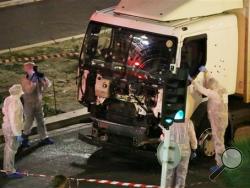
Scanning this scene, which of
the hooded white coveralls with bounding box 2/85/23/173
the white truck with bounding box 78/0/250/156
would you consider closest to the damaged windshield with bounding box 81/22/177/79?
the white truck with bounding box 78/0/250/156

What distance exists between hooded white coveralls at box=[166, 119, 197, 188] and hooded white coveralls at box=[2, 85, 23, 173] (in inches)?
100

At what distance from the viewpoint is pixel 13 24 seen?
21281mm

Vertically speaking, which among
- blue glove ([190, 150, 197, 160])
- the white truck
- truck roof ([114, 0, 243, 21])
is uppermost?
truck roof ([114, 0, 243, 21])

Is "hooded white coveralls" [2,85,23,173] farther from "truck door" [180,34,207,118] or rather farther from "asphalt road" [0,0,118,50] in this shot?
"asphalt road" [0,0,118,50]

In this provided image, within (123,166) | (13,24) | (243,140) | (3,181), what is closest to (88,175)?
(123,166)

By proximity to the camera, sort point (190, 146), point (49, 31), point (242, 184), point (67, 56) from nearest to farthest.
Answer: point (242, 184) < point (190, 146) < point (67, 56) < point (49, 31)

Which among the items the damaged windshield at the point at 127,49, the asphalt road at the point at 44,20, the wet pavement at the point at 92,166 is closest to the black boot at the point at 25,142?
the wet pavement at the point at 92,166

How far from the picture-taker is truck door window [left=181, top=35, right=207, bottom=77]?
10281mm

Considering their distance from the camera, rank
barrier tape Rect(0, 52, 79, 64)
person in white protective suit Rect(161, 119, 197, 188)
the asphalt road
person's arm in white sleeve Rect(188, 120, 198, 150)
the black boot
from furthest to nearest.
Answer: the asphalt road < barrier tape Rect(0, 52, 79, 64) < the black boot < person's arm in white sleeve Rect(188, 120, 198, 150) < person in white protective suit Rect(161, 119, 197, 188)

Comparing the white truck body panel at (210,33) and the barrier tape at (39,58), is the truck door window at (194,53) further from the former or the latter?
the barrier tape at (39,58)

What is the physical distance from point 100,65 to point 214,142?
2281mm

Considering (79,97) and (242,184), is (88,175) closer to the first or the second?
(79,97)

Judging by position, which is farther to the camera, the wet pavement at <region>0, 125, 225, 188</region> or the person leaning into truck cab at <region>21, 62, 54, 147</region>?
the person leaning into truck cab at <region>21, 62, 54, 147</region>

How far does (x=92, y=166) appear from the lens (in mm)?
11117
